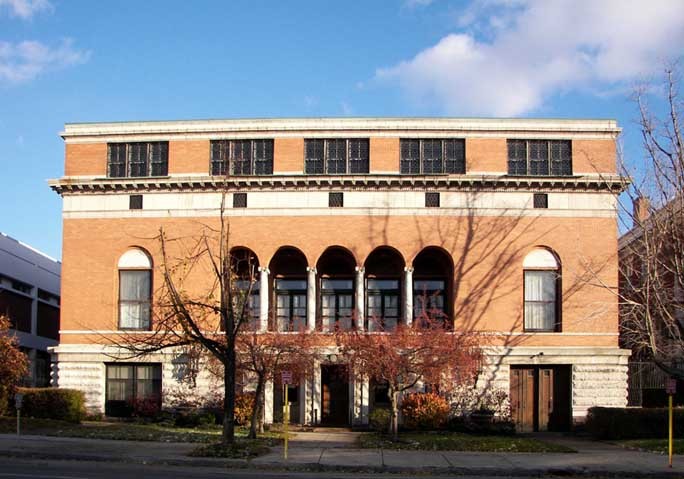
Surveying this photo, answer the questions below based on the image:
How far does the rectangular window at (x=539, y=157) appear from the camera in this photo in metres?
41.4

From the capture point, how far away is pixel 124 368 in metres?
41.9

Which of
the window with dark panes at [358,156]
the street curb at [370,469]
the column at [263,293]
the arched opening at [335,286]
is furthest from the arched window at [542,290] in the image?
the street curb at [370,469]

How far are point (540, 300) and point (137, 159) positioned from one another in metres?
20.4

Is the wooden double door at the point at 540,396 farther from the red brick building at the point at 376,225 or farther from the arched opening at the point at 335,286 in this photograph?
the arched opening at the point at 335,286

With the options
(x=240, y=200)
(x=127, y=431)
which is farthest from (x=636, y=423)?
(x=127, y=431)

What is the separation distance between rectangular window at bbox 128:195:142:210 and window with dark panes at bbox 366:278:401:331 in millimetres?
11700

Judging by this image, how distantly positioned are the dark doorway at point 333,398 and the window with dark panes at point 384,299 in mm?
3593

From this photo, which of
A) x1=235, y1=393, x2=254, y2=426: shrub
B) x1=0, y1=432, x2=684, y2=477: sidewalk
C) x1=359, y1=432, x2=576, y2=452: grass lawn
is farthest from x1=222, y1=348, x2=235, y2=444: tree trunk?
x1=235, y1=393, x2=254, y2=426: shrub

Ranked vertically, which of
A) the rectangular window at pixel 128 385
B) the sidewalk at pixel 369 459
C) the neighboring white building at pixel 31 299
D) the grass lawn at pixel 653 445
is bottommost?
the grass lawn at pixel 653 445

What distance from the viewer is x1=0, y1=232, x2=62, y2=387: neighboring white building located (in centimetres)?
5300

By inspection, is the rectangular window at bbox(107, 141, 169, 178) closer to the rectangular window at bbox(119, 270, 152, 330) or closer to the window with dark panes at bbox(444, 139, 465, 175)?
the rectangular window at bbox(119, 270, 152, 330)

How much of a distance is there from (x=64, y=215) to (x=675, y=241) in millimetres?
27974

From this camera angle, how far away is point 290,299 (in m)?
43.3

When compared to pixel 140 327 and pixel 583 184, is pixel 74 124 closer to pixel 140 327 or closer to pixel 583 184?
pixel 140 327
